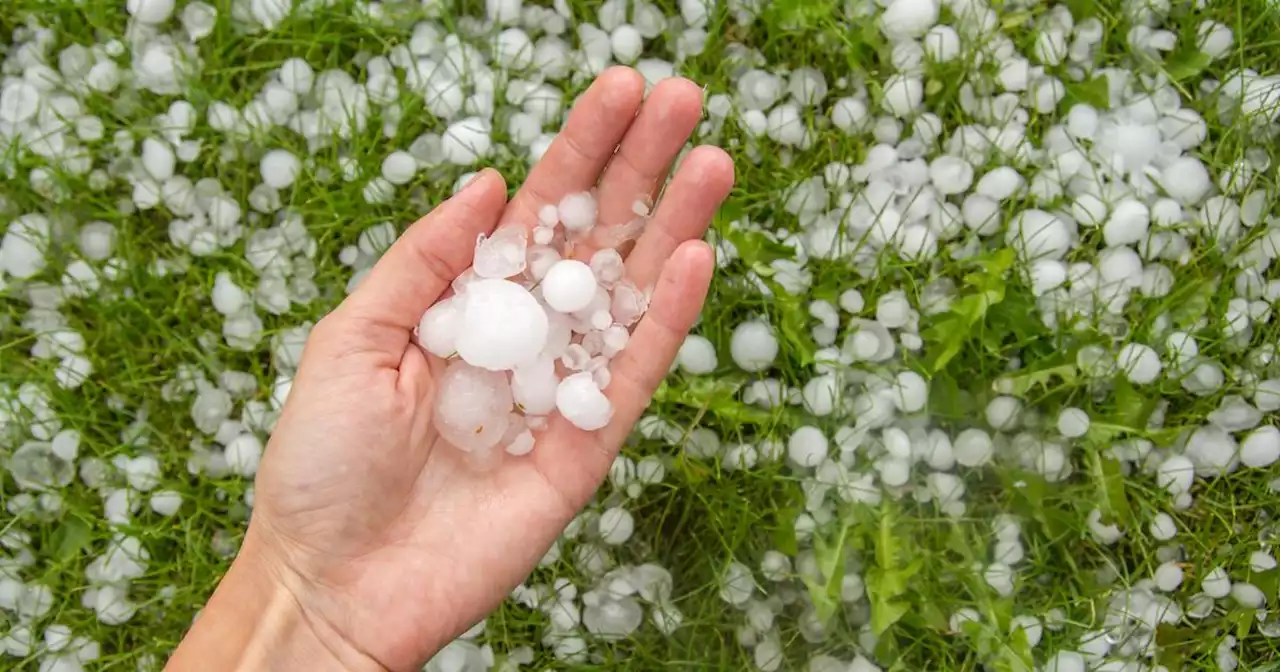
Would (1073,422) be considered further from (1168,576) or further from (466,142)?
(466,142)

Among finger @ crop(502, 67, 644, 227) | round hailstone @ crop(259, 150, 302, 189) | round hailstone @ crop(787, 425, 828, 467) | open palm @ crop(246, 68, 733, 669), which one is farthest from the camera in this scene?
round hailstone @ crop(259, 150, 302, 189)

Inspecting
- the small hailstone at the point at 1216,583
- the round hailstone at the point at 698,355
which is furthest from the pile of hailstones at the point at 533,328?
the small hailstone at the point at 1216,583

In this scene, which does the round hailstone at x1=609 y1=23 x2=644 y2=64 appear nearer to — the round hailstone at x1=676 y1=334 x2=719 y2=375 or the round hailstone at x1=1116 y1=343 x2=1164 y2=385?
the round hailstone at x1=676 y1=334 x2=719 y2=375

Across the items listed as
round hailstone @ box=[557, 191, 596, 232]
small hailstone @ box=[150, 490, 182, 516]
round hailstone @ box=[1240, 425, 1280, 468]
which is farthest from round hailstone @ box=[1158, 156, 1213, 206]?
small hailstone @ box=[150, 490, 182, 516]

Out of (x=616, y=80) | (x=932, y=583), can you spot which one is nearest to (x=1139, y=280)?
(x=932, y=583)

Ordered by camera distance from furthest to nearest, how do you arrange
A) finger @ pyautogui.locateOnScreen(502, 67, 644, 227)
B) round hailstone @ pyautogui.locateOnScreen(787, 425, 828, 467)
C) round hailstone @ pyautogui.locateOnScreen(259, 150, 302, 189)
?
round hailstone @ pyautogui.locateOnScreen(259, 150, 302, 189)
round hailstone @ pyautogui.locateOnScreen(787, 425, 828, 467)
finger @ pyautogui.locateOnScreen(502, 67, 644, 227)

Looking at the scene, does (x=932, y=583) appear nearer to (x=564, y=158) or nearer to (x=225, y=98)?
(x=564, y=158)

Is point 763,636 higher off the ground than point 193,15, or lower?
lower
